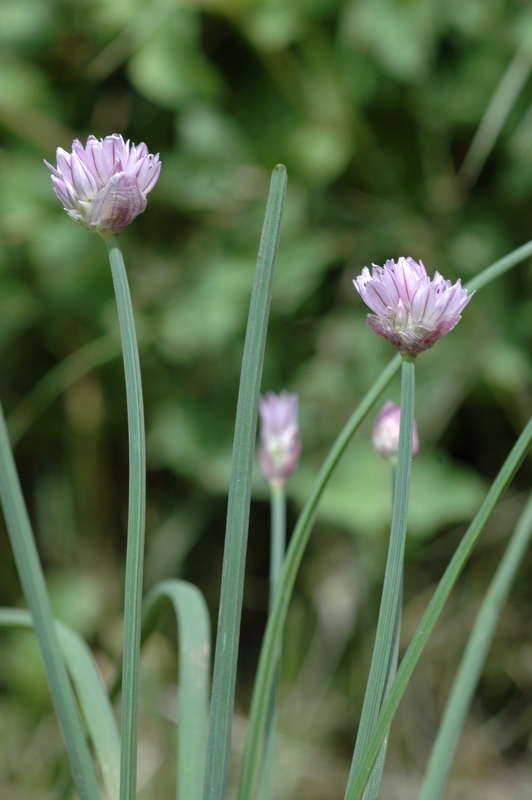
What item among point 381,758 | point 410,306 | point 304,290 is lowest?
point 381,758

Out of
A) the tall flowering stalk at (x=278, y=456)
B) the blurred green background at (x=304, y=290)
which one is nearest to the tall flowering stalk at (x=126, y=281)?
the tall flowering stalk at (x=278, y=456)

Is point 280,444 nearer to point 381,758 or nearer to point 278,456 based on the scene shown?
point 278,456

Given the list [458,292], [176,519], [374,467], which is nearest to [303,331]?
[374,467]

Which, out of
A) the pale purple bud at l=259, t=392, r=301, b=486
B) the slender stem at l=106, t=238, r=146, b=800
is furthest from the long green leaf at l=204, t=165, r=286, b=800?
the pale purple bud at l=259, t=392, r=301, b=486

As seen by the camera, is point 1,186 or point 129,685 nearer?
point 129,685

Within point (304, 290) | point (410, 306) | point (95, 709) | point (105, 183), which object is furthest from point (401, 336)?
point (304, 290)

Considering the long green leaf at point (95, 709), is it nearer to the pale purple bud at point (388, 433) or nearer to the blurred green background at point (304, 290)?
the pale purple bud at point (388, 433)

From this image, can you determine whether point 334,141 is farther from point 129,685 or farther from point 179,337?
point 129,685
